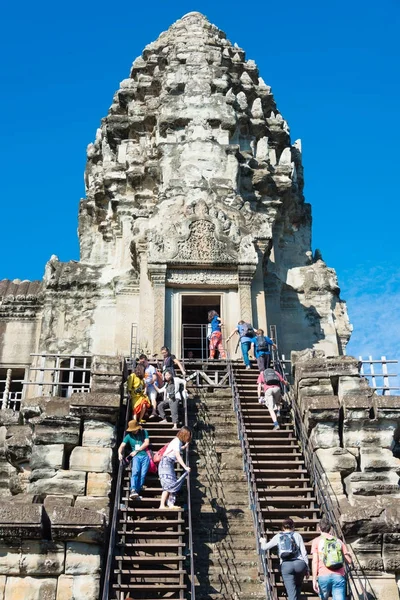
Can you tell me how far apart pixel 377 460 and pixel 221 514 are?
3356 mm

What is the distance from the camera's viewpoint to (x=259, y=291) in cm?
2238

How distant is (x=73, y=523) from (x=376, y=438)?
20.4 ft

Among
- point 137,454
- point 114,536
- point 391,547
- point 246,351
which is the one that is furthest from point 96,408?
point 391,547

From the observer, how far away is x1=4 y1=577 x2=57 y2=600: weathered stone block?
10953mm

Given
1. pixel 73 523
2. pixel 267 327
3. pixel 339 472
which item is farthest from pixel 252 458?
pixel 267 327

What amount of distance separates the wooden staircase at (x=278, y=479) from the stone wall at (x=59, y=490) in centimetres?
267

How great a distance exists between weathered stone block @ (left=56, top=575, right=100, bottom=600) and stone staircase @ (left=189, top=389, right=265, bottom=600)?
1562 millimetres

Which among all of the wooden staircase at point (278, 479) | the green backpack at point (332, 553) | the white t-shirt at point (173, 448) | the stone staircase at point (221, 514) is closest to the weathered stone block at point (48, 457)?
the white t-shirt at point (173, 448)

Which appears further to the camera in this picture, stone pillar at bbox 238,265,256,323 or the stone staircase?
stone pillar at bbox 238,265,256,323

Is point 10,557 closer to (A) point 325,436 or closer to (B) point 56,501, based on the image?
(B) point 56,501

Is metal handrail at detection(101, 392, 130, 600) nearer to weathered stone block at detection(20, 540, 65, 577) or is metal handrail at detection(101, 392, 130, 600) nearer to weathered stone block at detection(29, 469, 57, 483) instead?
weathered stone block at detection(20, 540, 65, 577)

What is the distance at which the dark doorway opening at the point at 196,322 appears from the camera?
22.4 m

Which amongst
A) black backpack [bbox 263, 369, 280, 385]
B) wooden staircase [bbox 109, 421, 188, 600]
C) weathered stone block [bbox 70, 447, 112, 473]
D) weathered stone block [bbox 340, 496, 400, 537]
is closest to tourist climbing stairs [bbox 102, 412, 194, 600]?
wooden staircase [bbox 109, 421, 188, 600]

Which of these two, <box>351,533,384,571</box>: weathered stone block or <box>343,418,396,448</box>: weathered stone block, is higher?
<box>343,418,396,448</box>: weathered stone block
